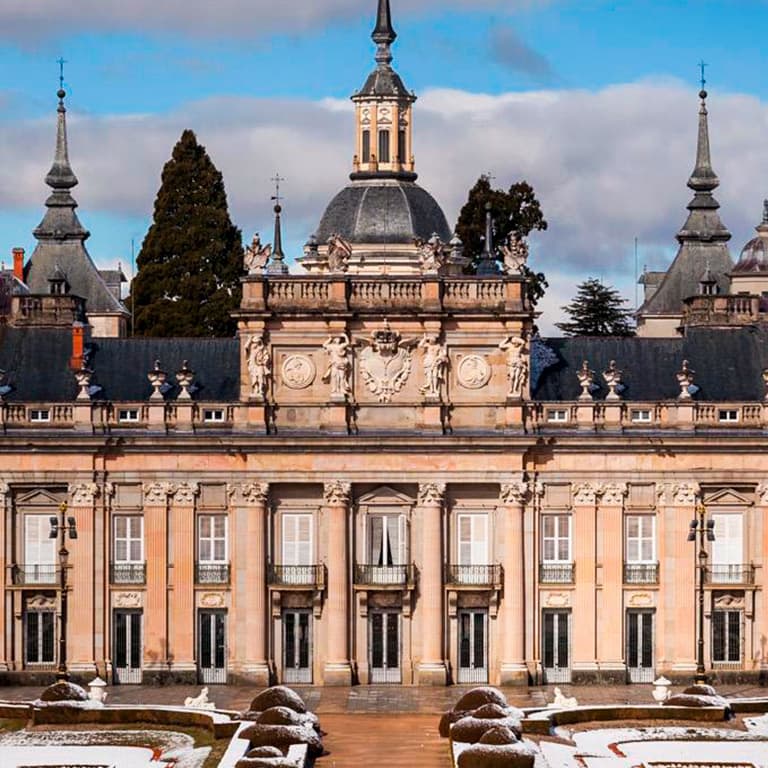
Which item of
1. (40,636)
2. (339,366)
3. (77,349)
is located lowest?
(40,636)

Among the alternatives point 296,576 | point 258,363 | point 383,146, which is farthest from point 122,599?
point 383,146

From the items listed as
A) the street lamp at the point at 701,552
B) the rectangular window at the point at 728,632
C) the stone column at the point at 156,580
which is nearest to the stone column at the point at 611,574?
the street lamp at the point at 701,552

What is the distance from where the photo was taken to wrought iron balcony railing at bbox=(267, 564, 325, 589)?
320 feet

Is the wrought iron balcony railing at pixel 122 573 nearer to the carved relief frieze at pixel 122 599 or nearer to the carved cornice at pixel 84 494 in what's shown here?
the carved relief frieze at pixel 122 599

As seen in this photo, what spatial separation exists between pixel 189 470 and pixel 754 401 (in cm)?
2094

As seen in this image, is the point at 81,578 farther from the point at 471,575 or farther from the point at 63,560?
the point at 471,575

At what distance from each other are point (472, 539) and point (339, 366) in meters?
8.03

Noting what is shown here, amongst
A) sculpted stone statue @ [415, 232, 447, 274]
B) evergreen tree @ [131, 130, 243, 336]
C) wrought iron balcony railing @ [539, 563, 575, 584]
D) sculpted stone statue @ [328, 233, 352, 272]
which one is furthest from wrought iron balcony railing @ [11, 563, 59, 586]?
evergreen tree @ [131, 130, 243, 336]

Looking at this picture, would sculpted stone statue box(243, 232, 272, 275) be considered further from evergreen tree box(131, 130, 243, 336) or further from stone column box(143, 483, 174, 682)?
evergreen tree box(131, 130, 243, 336)

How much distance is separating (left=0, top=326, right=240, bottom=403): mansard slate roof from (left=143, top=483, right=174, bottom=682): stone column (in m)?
4.32

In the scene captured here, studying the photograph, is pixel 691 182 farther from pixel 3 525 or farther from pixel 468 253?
pixel 3 525

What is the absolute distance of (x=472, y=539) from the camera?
98250 mm

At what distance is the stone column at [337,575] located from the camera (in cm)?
9700

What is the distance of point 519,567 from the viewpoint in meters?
97.8
